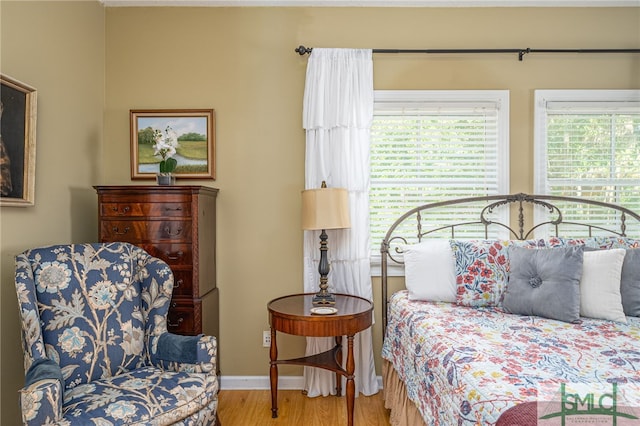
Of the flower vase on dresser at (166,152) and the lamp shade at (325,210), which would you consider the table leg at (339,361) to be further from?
the flower vase on dresser at (166,152)

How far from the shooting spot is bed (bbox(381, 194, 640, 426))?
131cm

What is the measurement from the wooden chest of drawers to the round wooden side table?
54 centimetres

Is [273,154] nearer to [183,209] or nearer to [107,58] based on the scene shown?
[183,209]

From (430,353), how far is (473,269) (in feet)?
2.82

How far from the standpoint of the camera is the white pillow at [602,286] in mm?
2170

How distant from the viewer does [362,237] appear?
2859 millimetres

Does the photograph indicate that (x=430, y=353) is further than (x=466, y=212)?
No

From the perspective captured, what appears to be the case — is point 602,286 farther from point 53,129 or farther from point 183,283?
point 53,129

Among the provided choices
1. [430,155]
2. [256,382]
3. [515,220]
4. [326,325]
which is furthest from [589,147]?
[256,382]

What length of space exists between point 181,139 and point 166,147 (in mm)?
289

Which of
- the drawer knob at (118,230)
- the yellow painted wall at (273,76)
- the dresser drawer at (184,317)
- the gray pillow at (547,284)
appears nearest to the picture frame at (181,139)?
the yellow painted wall at (273,76)

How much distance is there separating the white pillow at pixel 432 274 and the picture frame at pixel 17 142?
89.0 inches

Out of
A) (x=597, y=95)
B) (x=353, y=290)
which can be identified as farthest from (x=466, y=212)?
(x=597, y=95)

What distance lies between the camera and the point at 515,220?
2.99 metres
